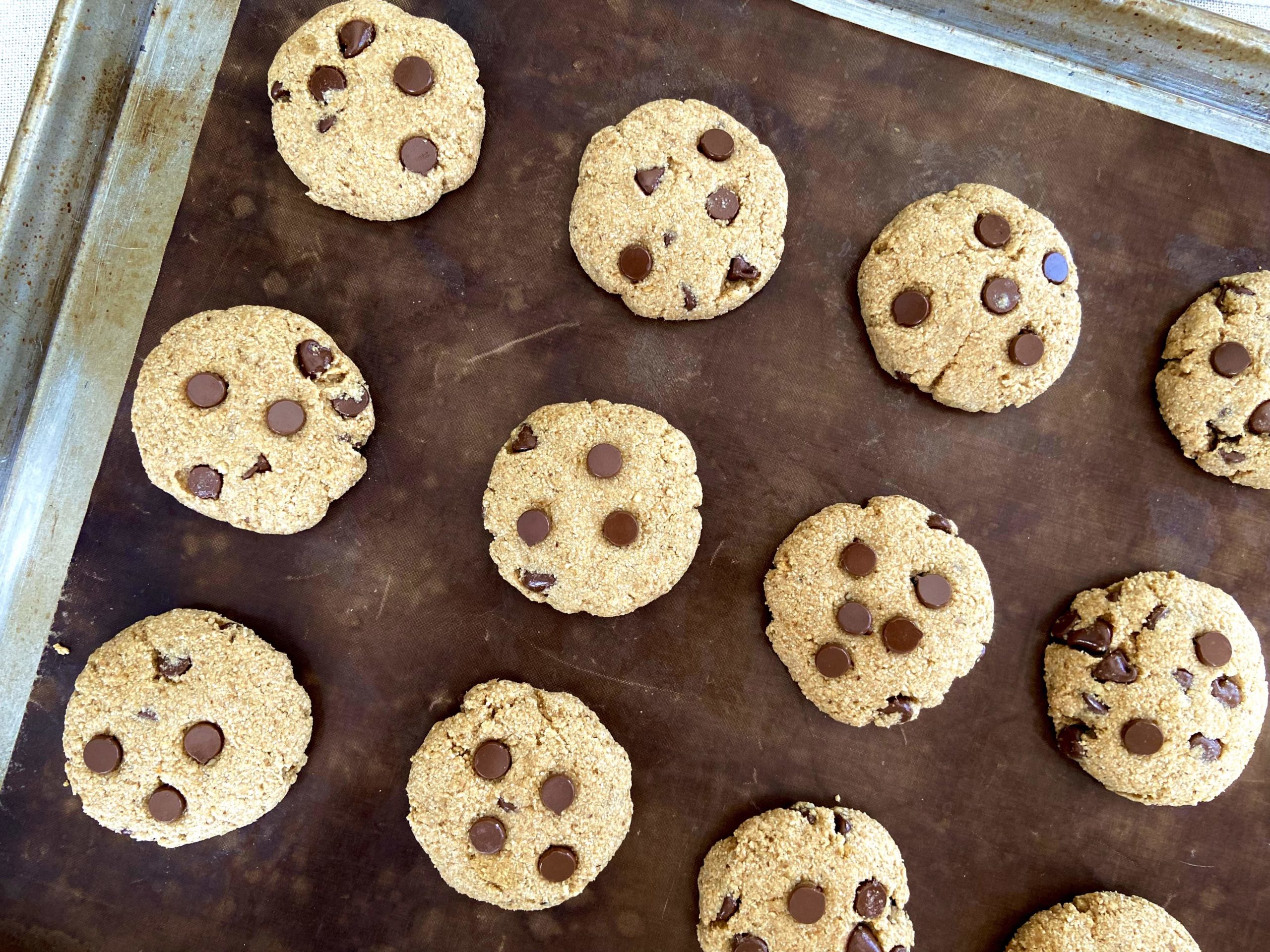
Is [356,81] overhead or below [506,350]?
overhead

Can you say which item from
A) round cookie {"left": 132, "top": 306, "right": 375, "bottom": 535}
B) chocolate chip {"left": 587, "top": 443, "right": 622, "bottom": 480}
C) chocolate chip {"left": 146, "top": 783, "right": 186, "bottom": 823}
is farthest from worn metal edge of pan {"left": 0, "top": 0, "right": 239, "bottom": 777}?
chocolate chip {"left": 587, "top": 443, "right": 622, "bottom": 480}

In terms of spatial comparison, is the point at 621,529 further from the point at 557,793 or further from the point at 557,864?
the point at 557,864

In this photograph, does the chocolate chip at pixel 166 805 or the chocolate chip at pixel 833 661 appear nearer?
the chocolate chip at pixel 166 805

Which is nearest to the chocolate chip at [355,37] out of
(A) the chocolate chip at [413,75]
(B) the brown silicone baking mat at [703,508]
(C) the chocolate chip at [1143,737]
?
(A) the chocolate chip at [413,75]

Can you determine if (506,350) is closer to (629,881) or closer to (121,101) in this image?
(121,101)

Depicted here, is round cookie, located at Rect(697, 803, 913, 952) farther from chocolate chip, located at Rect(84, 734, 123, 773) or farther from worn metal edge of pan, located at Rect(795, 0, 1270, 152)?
worn metal edge of pan, located at Rect(795, 0, 1270, 152)

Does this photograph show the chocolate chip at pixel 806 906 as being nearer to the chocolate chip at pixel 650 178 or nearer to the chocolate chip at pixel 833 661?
the chocolate chip at pixel 833 661

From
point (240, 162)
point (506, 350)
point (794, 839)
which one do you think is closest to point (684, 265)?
point (506, 350)
